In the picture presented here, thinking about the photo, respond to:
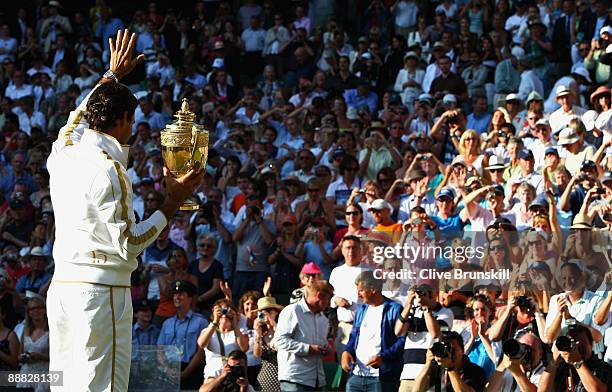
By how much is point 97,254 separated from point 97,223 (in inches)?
5.8

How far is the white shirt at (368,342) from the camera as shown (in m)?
9.91

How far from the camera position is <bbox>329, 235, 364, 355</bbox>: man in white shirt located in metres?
10.6

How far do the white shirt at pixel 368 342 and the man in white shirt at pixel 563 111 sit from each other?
4577 mm

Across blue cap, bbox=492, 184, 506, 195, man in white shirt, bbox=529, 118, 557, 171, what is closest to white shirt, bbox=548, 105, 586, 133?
man in white shirt, bbox=529, 118, 557, 171

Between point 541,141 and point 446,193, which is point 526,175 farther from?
point 446,193

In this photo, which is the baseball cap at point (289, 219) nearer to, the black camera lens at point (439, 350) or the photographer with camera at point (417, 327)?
the photographer with camera at point (417, 327)

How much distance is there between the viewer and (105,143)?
6.13m

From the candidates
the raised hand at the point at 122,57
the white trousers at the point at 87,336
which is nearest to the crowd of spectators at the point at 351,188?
the raised hand at the point at 122,57

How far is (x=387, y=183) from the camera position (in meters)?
13.9

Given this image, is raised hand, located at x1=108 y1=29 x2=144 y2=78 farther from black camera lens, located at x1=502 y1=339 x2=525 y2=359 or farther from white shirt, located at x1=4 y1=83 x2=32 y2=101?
white shirt, located at x1=4 y1=83 x2=32 y2=101

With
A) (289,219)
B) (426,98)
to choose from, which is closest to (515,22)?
(426,98)

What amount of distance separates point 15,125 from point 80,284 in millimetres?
13422

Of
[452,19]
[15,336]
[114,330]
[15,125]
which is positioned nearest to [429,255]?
[15,336]

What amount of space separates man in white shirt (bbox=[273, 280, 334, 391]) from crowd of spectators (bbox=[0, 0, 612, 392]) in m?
0.02
